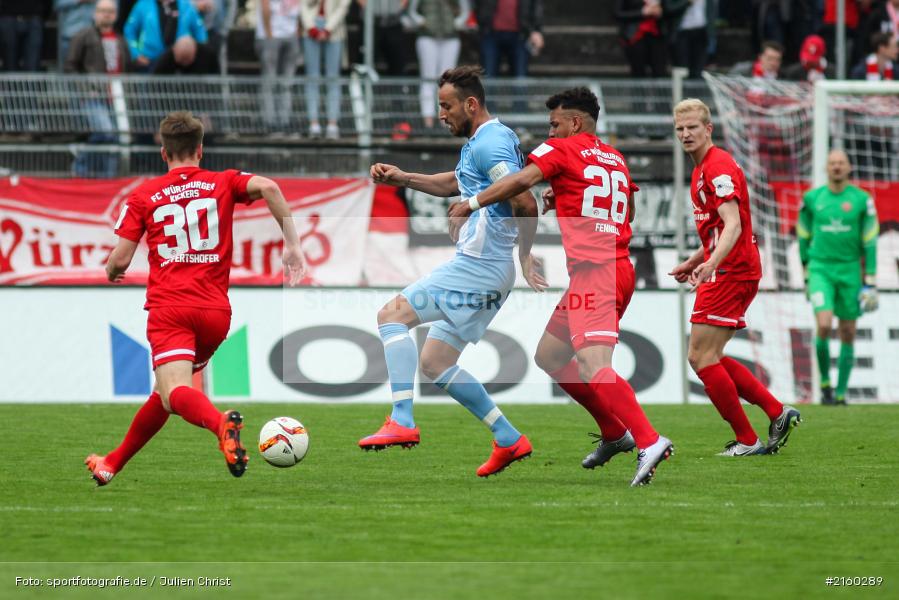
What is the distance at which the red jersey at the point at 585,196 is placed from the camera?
8133 mm

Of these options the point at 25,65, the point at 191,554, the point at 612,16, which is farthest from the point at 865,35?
the point at 191,554

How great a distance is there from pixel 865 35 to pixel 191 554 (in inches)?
612

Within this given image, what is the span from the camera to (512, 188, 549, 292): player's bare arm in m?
8.20

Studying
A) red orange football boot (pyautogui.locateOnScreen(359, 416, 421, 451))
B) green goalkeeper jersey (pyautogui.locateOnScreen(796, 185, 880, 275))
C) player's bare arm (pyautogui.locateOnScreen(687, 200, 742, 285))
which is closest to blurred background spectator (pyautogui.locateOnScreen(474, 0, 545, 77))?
green goalkeeper jersey (pyautogui.locateOnScreen(796, 185, 880, 275))

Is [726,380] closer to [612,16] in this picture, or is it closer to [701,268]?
[701,268]

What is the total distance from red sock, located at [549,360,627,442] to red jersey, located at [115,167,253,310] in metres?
2.09

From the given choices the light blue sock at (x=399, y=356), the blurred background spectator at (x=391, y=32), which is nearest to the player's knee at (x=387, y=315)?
the light blue sock at (x=399, y=356)

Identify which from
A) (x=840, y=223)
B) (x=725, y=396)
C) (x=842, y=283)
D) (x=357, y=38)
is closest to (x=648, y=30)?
(x=357, y=38)

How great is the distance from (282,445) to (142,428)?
776 mm

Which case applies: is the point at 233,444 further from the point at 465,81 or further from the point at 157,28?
the point at 157,28

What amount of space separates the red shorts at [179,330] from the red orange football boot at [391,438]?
3.38 feet

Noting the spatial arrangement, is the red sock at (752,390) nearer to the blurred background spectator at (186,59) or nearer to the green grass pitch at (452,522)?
the green grass pitch at (452,522)

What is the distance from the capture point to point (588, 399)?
8.69 meters

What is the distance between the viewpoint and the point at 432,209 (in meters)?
16.7
